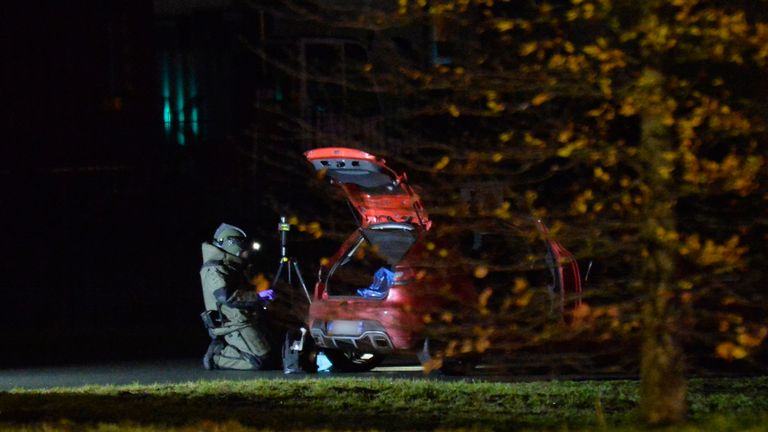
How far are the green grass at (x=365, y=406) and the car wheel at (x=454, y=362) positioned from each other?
1.10 feet

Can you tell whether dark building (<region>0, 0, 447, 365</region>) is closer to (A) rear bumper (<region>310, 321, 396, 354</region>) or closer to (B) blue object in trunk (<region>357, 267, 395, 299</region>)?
(B) blue object in trunk (<region>357, 267, 395, 299</region>)

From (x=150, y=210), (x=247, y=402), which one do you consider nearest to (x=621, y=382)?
(x=247, y=402)

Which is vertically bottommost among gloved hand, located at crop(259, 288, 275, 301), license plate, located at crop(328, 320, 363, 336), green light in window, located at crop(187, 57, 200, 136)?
license plate, located at crop(328, 320, 363, 336)

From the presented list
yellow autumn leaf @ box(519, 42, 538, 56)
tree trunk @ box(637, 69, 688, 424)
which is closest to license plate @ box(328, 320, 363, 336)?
tree trunk @ box(637, 69, 688, 424)

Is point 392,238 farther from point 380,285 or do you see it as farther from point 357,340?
point 357,340

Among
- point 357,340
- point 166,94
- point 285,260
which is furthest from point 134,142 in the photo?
point 357,340

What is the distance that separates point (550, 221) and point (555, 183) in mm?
6220

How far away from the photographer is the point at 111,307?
24359mm

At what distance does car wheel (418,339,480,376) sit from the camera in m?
13.5

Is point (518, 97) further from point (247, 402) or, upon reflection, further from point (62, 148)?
point (62, 148)

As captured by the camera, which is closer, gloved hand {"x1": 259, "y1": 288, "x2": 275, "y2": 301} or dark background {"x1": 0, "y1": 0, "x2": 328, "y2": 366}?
gloved hand {"x1": 259, "y1": 288, "x2": 275, "y2": 301}

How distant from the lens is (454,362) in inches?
564

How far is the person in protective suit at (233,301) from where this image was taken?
15.2 m

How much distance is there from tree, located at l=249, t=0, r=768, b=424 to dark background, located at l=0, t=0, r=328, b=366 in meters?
15.7
